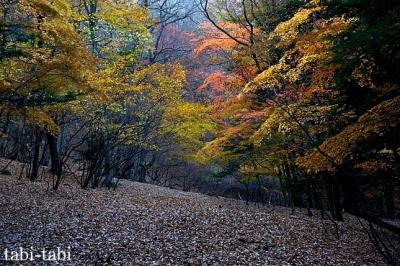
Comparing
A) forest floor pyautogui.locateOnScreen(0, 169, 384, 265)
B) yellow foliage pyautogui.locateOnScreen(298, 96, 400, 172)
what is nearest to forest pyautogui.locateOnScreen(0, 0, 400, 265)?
yellow foliage pyautogui.locateOnScreen(298, 96, 400, 172)

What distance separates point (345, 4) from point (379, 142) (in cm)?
405

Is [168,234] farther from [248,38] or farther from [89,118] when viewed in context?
[248,38]

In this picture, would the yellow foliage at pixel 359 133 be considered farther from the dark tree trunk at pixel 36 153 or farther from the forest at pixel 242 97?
the dark tree trunk at pixel 36 153

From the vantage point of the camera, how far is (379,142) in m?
9.02

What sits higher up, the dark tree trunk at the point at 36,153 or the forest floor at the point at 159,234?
the dark tree trunk at the point at 36,153

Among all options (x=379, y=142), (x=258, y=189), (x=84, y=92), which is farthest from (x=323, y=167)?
(x=258, y=189)

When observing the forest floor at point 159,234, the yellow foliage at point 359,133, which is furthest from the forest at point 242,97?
the forest floor at point 159,234

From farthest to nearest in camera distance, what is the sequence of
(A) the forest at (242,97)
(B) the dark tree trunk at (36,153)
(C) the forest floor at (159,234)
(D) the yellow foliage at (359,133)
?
1. (B) the dark tree trunk at (36,153)
2. (A) the forest at (242,97)
3. (D) the yellow foliage at (359,133)
4. (C) the forest floor at (159,234)

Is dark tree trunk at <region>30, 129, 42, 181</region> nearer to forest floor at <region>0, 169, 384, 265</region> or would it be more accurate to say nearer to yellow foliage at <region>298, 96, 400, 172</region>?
forest floor at <region>0, 169, 384, 265</region>

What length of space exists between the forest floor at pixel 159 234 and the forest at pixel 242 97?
596mm

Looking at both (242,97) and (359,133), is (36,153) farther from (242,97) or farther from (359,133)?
(359,133)

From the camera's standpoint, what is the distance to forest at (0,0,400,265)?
7645mm

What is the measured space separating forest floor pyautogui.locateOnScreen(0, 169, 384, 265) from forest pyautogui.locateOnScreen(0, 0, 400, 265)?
1.96 ft

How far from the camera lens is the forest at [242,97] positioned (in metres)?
7.65
